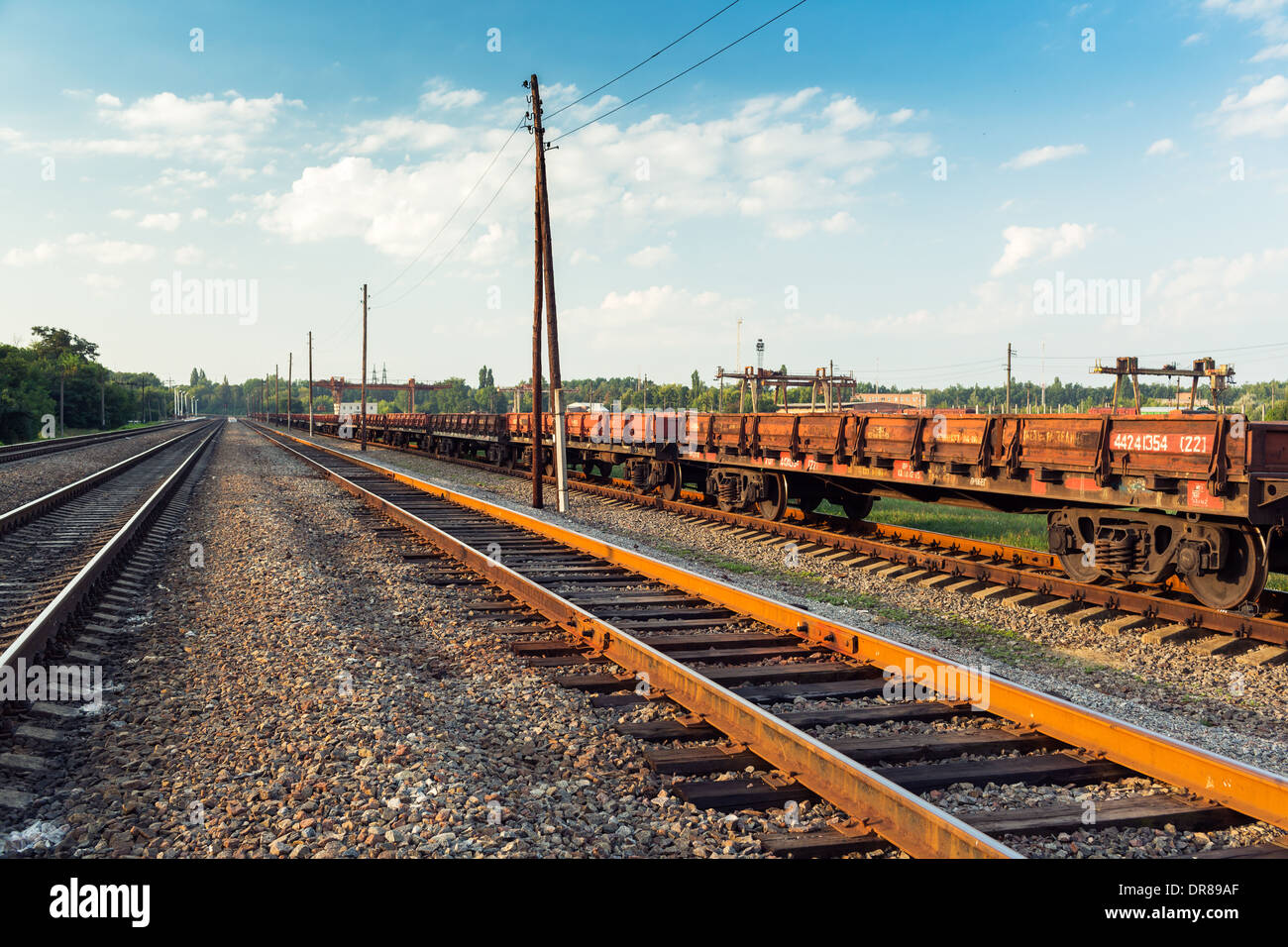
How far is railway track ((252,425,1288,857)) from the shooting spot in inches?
140

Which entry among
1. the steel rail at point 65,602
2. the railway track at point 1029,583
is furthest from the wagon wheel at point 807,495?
the steel rail at point 65,602

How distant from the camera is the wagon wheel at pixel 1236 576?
7.46 m

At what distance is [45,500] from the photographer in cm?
1636

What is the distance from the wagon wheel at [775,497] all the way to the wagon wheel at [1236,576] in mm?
7234

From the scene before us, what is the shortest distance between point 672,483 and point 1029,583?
10027mm

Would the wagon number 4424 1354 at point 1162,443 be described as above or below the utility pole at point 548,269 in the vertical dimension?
below

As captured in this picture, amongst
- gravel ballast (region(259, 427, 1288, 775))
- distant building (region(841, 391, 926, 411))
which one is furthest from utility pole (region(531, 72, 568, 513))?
distant building (region(841, 391, 926, 411))

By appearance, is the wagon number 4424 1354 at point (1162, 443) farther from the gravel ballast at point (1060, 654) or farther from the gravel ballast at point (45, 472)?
the gravel ballast at point (45, 472)

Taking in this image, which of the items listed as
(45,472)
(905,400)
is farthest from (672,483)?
(905,400)

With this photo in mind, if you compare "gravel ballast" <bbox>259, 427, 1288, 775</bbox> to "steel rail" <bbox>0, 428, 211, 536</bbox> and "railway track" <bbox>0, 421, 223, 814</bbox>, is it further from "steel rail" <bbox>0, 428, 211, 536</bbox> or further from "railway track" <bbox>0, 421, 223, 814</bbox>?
"steel rail" <bbox>0, 428, 211, 536</bbox>

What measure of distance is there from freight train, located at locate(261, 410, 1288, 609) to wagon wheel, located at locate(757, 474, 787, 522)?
2cm

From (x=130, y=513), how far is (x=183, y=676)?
1184 cm

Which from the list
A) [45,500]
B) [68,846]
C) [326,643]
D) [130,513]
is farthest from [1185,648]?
[45,500]

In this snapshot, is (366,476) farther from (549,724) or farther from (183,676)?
(549,724)
